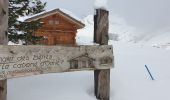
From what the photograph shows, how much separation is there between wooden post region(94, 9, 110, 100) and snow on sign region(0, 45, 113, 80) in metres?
0.19

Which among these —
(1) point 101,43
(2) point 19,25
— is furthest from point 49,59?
(2) point 19,25

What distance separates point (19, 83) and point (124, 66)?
4.23 m

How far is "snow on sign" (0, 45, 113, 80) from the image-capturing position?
6.52 m

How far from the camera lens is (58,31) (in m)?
25.4

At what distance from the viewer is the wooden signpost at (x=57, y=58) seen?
656cm

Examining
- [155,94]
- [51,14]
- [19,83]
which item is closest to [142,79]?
[155,94]

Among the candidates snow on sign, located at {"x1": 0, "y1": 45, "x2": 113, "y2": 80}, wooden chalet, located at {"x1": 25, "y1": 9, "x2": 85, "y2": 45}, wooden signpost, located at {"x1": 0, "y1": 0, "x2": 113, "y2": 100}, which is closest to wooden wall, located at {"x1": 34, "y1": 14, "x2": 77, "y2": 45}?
wooden chalet, located at {"x1": 25, "y1": 9, "x2": 85, "y2": 45}

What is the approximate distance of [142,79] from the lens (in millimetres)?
9711

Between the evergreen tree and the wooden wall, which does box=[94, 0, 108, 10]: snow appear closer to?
the evergreen tree

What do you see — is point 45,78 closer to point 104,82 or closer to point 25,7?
point 104,82

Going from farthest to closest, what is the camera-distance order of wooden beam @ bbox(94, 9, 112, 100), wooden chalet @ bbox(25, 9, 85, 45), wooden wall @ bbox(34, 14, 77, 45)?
wooden wall @ bbox(34, 14, 77, 45)
wooden chalet @ bbox(25, 9, 85, 45)
wooden beam @ bbox(94, 9, 112, 100)

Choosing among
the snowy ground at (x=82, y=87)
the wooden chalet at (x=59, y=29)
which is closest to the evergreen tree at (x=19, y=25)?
the snowy ground at (x=82, y=87)

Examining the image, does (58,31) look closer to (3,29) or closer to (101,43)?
(101,43)

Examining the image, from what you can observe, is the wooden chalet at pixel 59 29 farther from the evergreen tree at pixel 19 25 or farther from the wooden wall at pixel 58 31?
the evergreen tree at pixel 19 25
